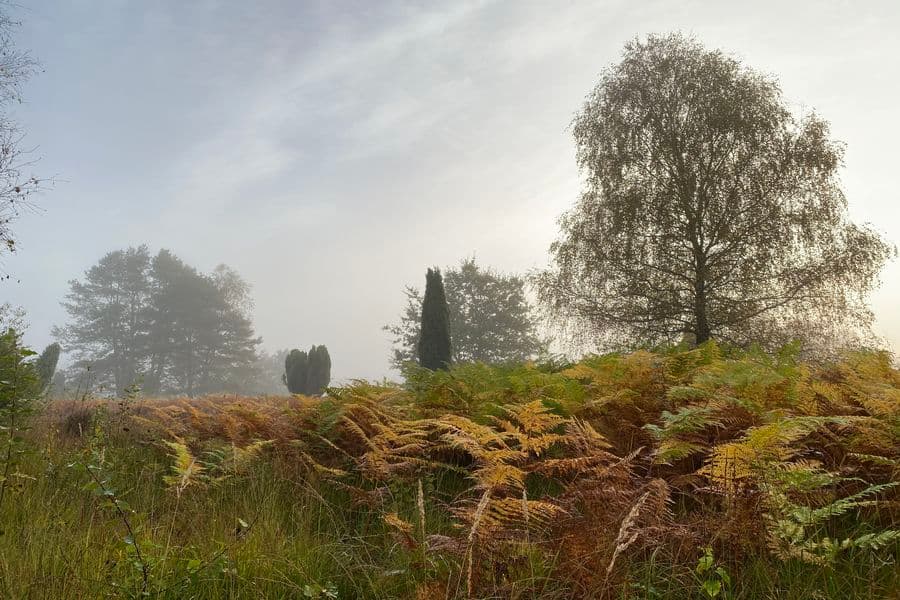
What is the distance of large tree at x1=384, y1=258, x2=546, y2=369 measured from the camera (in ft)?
108

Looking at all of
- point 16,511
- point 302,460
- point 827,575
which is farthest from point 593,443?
point 16,511

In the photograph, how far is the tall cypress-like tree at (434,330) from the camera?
22.2 metres

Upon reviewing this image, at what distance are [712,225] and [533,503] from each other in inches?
676

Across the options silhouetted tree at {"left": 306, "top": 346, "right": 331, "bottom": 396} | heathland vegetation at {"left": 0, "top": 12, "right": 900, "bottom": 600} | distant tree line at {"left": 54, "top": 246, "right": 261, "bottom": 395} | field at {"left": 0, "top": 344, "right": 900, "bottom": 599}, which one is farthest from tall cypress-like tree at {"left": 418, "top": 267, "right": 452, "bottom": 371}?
distant tree line at {"left": 54, "top": 246, "right": 261, "bottom": 395}

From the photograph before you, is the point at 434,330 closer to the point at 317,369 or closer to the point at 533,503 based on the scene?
the point at 317,369

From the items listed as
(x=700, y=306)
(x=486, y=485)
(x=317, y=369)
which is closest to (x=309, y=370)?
(x=317, y=369)

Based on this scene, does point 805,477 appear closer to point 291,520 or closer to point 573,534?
point 573,534

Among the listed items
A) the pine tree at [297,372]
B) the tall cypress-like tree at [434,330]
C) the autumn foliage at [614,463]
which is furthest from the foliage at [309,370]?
the autumn foliage at [614,463]

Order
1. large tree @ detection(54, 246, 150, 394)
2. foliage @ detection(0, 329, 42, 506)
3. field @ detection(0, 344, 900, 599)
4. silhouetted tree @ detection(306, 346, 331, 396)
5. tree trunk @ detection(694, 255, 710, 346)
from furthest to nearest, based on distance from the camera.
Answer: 1. large tree @ detection(54, 246, 150, 394)
2. silhouetted tree @ detection(306, 346, 331, 396)
3. tree trunk @ detection(694, 255, 710, 346)
4. foliage @ detection(0, 329, 42, 506)
5. field @ detection(0, 344, 900, 599)

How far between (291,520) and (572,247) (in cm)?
1615

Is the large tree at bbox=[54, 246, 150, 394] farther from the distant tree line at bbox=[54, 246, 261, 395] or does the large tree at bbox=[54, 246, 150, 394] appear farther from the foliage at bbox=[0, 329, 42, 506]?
the foliage at bbox=[0, 329, 42, 506]

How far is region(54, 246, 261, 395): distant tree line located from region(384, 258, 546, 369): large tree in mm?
25230

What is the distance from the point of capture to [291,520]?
12.0 ft

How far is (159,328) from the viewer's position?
50.7 meters
